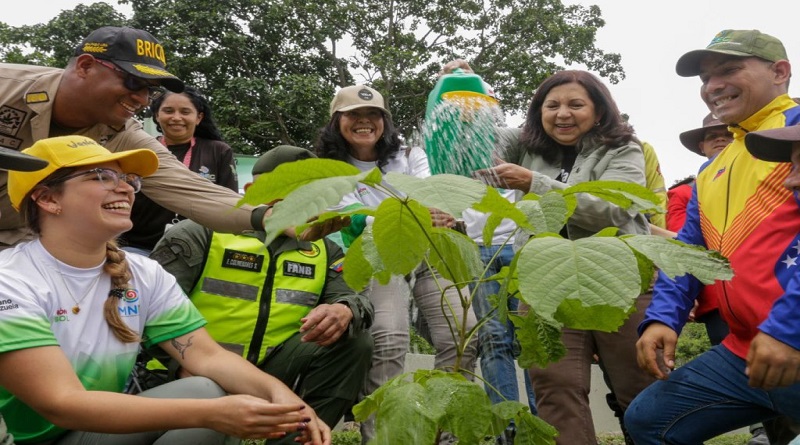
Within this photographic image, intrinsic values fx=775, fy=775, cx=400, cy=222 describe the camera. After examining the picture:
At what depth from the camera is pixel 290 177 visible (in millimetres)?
1420

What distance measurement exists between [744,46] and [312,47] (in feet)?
47.8

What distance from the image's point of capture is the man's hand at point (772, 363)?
2.17 m

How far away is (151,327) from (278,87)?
39.9 feet

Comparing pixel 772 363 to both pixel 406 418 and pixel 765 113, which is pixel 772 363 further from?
pixel 406 418

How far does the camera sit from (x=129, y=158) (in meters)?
2.65

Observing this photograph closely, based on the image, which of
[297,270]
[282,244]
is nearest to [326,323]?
[297,270]

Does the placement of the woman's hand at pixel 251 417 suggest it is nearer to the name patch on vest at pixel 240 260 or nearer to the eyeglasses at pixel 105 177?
the eyeglasses at pixel 105 177

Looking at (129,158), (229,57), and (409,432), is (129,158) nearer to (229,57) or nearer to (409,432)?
(409,432)

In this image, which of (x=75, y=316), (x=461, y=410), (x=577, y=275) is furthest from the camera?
(x=75, y=316)

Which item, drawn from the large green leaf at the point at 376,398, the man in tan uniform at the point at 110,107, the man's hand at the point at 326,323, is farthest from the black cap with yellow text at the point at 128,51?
the large green leaf at the point at 376,398

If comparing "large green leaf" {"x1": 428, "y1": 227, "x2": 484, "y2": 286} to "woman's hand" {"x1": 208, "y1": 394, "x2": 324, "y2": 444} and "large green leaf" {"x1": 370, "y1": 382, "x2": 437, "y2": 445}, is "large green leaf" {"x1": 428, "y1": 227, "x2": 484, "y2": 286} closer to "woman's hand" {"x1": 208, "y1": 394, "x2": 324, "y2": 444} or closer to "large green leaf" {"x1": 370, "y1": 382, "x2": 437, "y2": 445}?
"large green leaf" {"x1": 370, "y1": 382, "x2": 437, "y2": 445}

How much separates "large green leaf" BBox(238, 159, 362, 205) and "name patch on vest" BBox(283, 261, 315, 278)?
2172 mm

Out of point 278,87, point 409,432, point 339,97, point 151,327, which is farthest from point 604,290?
point 278,87

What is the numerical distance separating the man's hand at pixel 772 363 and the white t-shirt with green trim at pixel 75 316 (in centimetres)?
179
